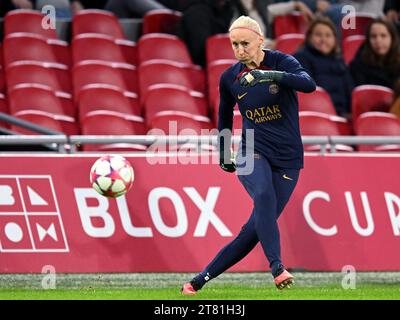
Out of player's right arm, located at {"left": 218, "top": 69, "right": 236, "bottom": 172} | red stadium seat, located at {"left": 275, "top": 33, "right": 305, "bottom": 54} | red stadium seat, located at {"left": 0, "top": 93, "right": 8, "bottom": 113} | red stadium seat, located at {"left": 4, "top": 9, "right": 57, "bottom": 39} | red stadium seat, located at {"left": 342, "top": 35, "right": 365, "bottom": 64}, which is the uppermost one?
player's right arm, located at {"left": 218, "top": 69, "right": 236, "bottom": 172}

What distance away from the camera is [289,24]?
17359mm

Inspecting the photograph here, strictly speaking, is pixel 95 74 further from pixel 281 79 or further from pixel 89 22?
pixel 281 79

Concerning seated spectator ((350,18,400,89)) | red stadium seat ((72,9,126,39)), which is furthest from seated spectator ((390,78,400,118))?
red stadium seat ((72,9,126,39))

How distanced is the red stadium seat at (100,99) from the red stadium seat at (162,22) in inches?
73.6

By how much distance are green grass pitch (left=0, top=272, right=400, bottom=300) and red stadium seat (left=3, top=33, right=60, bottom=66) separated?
175 inches

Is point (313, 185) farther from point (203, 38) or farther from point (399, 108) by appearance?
point (203, 38)

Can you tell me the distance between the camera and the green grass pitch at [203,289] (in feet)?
34.6

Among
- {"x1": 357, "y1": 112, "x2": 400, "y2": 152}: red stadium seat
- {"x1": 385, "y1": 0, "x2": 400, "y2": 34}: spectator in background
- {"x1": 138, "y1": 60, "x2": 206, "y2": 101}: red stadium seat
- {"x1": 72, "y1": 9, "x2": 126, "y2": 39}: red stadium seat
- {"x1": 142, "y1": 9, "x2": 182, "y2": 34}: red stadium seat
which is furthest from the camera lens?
{"x1": 385, "y1": 0, "x2": 400, "y2": 34}: spectator in background

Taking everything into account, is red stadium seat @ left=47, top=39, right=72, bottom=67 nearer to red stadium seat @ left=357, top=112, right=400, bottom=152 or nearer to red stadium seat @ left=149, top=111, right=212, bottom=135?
red stadium seat @ left=149, top=111, right=212, bottom=135

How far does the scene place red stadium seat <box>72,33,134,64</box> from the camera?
1638cm

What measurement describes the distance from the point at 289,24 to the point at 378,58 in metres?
2.07

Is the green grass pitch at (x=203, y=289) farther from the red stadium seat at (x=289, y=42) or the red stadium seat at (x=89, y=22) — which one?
the red stadium seat at (x=89, y=22)

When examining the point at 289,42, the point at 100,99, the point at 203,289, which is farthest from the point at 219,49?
the point at 203,289

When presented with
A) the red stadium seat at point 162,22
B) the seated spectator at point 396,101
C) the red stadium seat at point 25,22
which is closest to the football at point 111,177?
the seated spectator at point 396,101
